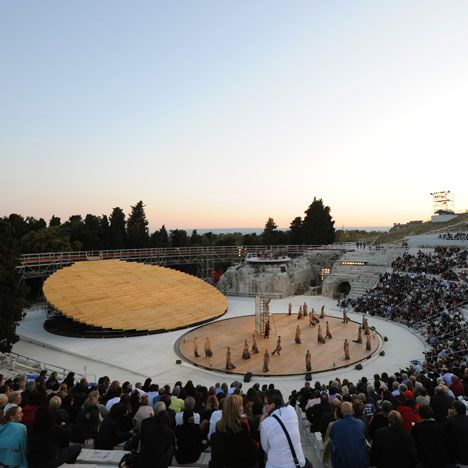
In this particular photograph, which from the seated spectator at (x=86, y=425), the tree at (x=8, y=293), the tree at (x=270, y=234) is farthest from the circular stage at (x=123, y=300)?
the tree at (x=270, y=234)

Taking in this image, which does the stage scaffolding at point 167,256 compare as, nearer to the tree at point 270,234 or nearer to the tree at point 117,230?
the tree at point 117,230

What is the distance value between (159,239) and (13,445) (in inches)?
1983

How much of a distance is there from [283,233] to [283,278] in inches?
1136

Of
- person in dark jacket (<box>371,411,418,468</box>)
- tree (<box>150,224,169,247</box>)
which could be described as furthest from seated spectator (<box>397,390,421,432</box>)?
tree (<box>150,224,169,247</box>)

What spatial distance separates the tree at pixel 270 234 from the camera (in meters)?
64.5

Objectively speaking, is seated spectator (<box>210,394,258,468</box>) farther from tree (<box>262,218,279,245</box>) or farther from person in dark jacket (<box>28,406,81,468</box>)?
tree (<box>262,218,279,245</box>)

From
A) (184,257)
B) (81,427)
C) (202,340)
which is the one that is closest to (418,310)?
(202,340)

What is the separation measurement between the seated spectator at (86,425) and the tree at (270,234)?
58.5 metres

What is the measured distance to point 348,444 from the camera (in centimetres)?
487

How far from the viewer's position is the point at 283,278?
3869 centimetres

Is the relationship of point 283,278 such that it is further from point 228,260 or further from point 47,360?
point 47,360

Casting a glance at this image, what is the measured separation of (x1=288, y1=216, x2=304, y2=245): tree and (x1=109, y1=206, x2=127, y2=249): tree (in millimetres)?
25269

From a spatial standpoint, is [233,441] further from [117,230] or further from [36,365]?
[117,230]

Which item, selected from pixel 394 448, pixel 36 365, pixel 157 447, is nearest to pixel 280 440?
pixel 157 447
